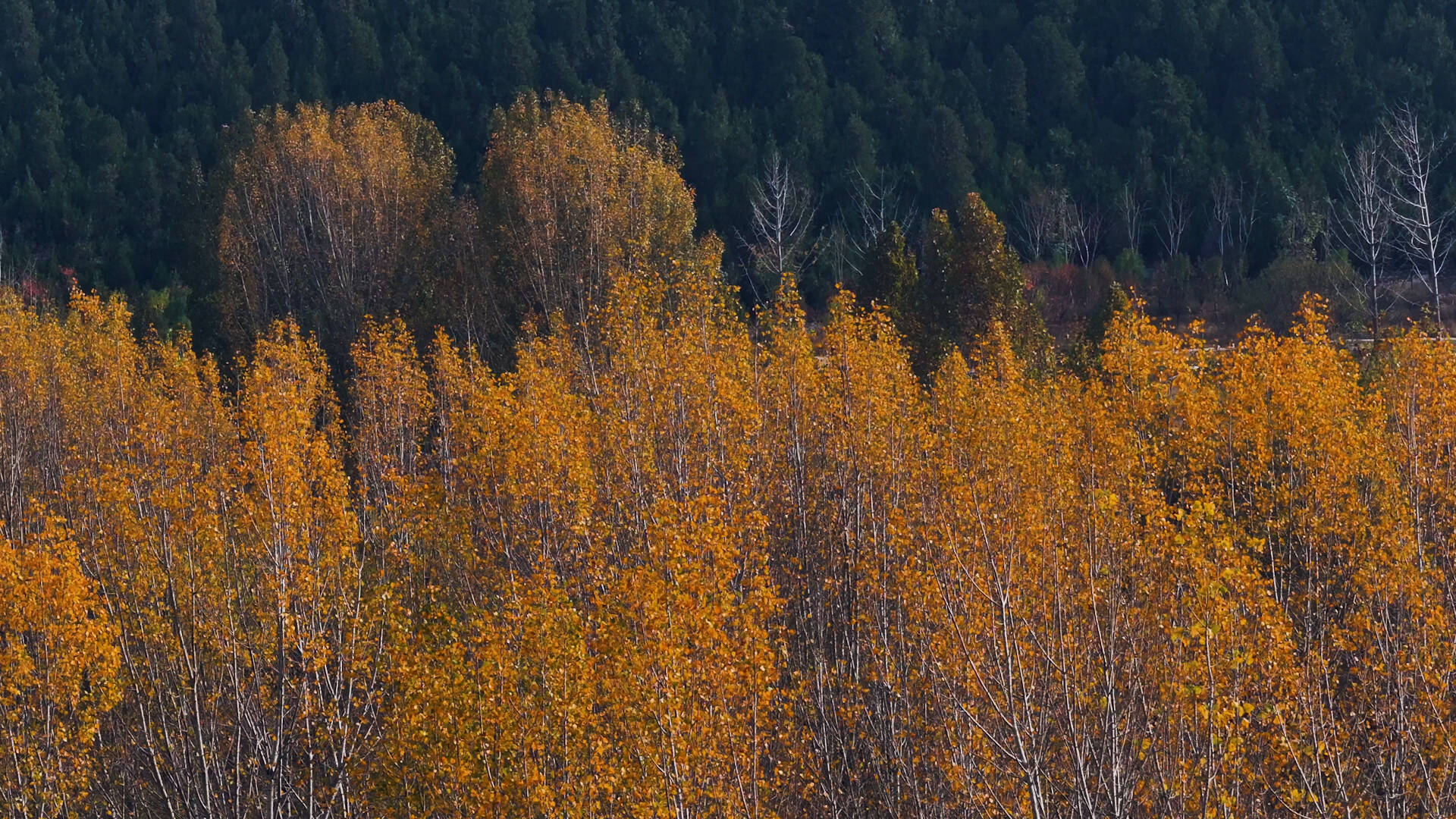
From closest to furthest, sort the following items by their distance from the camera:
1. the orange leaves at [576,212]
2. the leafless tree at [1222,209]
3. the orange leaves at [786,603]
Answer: the orange leaves at [786,603] < the orange leaves at [576,212] < the leafless tree at [1222,209]

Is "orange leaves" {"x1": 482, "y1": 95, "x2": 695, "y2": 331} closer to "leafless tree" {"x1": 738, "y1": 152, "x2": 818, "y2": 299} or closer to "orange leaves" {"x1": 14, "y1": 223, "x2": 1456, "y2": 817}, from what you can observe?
"orange leaves" {"x1": 14, "y1": 223, "x2": 1456, "y2": 817}

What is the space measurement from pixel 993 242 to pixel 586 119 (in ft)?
41.8

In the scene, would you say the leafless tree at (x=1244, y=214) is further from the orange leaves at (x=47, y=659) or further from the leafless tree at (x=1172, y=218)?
the orange leaves at (x=47, y=659)

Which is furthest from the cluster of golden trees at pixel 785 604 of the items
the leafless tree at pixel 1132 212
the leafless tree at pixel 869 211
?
the leafless tree at pixel 1132 212

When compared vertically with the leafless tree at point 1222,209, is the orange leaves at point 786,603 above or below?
below

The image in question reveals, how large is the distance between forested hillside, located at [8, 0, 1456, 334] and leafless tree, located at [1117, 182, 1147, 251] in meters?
0.15

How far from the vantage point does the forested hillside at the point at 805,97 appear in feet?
225

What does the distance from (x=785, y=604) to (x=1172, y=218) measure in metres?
54.3

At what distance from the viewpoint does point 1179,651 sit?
37.7 ft

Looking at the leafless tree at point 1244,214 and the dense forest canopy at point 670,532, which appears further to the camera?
the leafless tree at point 1244,214

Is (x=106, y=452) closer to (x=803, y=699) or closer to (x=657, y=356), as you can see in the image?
(x=657, y=356)

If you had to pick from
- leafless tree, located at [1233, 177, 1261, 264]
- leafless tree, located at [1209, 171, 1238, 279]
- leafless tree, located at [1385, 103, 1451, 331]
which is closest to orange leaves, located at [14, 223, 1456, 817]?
leafless tree, located at [1385, 103, 1451, 331]

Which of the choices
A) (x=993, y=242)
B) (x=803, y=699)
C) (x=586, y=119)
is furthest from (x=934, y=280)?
(x=803, y=699)

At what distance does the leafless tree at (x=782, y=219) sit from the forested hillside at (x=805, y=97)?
87cm
